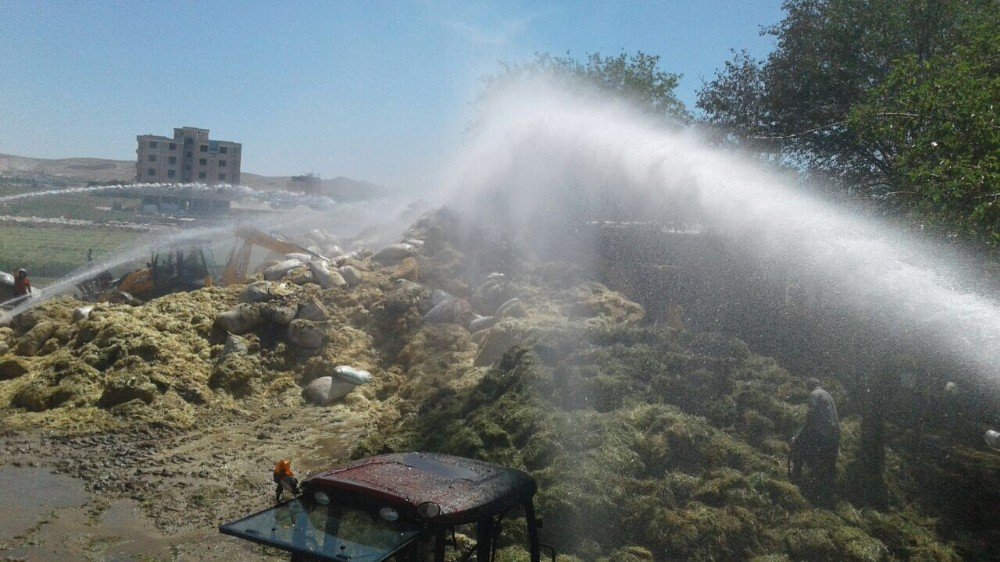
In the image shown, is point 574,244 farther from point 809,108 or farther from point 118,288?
point 118,288

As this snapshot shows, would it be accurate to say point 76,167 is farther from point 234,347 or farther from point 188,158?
point 234,347

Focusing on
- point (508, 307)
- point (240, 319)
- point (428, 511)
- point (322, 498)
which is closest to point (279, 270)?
point (240, 319)

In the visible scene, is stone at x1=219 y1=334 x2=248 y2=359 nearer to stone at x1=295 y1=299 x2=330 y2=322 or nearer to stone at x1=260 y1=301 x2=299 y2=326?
stone at x1=260 y1=301 x2=299 y2=326

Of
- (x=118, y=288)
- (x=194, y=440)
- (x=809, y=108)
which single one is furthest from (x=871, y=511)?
(x=118, y=288)

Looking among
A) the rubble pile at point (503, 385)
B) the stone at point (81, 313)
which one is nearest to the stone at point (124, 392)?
the rubble pile at point (503, 385)

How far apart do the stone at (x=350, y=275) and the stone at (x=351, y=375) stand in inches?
154

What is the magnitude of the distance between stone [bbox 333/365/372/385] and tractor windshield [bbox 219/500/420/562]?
971 cm

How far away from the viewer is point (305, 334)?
1495 cm

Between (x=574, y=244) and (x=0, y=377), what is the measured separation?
1384cm

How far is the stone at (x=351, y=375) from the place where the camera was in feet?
45.8

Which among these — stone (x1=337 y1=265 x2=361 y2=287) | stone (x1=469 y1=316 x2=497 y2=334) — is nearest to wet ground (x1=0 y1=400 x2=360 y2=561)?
stone (x1=469 y1=316 x2=497 y2=334)

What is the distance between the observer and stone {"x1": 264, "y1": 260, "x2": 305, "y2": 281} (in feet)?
58.6

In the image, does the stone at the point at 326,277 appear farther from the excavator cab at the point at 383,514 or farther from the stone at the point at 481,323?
the excavator cab at the point at 383,514

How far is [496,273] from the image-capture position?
761 inches
